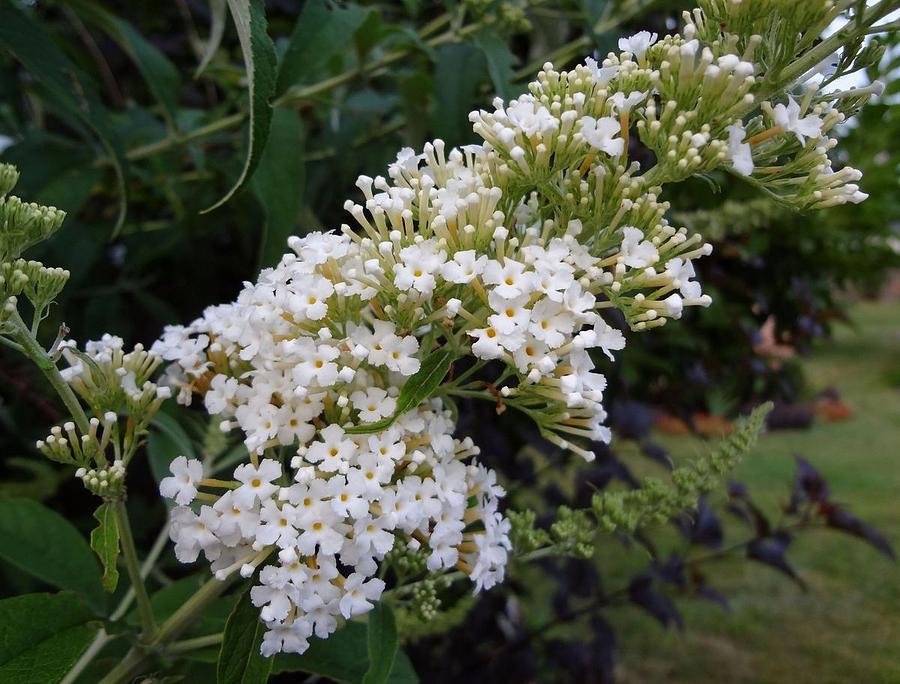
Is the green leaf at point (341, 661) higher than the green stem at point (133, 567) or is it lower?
lower

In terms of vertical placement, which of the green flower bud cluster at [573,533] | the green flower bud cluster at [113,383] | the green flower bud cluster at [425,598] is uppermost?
the green flower bud cluster at [113,383]

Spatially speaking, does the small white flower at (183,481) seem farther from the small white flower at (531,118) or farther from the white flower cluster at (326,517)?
the small white flower at (531,118)

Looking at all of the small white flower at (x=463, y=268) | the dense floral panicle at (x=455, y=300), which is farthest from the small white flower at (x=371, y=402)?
the small white flower at (x=463, y=268)

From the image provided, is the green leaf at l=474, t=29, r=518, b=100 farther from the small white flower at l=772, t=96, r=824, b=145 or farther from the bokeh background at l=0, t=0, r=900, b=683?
the small white flower at l=772, t=96, r=824, b=145

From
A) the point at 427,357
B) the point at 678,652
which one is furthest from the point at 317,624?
the point at 678,652

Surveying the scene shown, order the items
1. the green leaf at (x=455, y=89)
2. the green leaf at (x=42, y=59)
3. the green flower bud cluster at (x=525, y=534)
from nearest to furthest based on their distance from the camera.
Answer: the green flower bud cluster at (x=525, y=534) < the green leaf at (x=42, y=59) < the green leaf at (x=455, y=89)

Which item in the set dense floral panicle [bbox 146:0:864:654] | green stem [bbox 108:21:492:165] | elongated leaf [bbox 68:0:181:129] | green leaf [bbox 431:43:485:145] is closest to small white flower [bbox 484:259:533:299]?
dense floral panicle [bbox 146:0:864:654]

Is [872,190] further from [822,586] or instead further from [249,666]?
[822,586]
